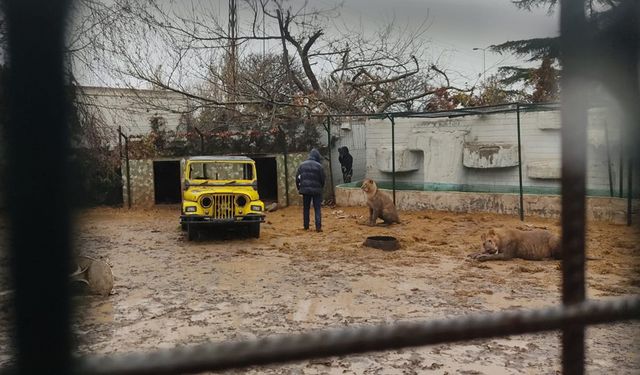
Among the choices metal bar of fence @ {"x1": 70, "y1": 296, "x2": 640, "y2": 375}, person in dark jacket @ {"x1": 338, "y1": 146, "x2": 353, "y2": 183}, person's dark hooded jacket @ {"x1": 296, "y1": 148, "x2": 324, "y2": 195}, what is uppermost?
person in dark jacket @ {"x1": 338, "y1": 146, "x2": 353, "y2": 183}

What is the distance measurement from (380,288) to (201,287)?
210 centimetres

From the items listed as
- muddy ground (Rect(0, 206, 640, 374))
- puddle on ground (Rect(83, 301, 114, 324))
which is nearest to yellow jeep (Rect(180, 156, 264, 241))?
muddy ground (Rect(0, 206, 640, 374))

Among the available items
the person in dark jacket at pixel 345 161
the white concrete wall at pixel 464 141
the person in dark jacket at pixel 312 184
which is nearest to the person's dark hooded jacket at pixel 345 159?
Result: the person in dark jacket at pixel 345 161

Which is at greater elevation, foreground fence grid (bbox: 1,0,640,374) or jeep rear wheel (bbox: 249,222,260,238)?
foreground fence grid (bbox: 1,0,640,374)

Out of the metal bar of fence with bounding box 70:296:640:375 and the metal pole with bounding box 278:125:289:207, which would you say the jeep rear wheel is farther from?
the metal bar of fence with bounding box 70:296:640:375

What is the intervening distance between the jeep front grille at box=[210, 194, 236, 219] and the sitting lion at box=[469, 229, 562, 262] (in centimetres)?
→ 434

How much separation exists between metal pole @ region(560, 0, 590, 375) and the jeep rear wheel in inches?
345

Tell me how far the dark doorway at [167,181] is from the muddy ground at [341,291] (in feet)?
19.3

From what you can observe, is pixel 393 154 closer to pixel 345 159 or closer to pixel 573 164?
pixel 345 159

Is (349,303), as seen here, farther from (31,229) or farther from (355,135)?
(355,135)

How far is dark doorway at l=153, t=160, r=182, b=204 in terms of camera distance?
52.3ft

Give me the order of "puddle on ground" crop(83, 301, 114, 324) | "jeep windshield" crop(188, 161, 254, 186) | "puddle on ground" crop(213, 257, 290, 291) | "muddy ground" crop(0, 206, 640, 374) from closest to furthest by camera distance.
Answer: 1. "muddy ground" crop(0, 206, 640, 374)
2. "puddle on ground" crop(83, 301, 114, 324)
3. "puddle on ground" crop(213, 257, 290, 291)
4. "jeep windshield" crop(188, 161, 254, 186)

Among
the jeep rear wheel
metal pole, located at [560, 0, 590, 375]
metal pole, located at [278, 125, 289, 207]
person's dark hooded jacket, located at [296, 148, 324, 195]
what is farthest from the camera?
metal pole, located at [278, 125, 289, 207]

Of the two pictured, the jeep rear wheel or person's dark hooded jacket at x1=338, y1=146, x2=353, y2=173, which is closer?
the jeep rear wheel
